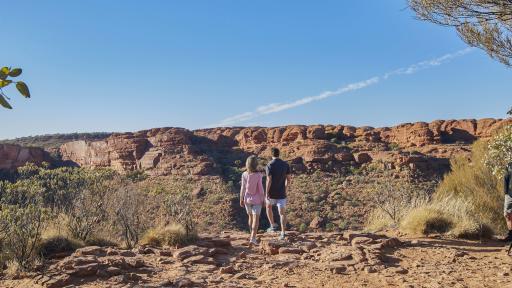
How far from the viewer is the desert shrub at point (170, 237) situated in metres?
7.33

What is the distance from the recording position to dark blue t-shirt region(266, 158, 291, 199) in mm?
7582

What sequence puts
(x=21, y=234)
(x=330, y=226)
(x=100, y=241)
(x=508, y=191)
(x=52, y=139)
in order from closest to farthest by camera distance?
1. (x=21, y=234)
2. (x=508, y=191)
3. (x=100, y=241)
4. (x=330, y=226)
5. (x=52, y=139)

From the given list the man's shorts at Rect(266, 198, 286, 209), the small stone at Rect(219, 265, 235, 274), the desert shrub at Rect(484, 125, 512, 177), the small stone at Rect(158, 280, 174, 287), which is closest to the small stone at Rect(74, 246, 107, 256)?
the small stone at Rect(158, 280, 174, 287)

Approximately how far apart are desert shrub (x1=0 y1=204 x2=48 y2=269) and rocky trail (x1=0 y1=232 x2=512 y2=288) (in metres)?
0.37

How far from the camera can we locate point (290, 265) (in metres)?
5.91

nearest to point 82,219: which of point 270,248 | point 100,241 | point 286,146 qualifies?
point 100,241

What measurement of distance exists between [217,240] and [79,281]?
7.97 ft

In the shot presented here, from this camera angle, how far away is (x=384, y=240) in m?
7.03

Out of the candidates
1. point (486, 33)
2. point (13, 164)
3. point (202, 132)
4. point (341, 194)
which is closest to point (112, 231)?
point (486, 33)

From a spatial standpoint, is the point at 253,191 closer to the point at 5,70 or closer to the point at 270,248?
the point at 270,248

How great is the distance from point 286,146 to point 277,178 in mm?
44669

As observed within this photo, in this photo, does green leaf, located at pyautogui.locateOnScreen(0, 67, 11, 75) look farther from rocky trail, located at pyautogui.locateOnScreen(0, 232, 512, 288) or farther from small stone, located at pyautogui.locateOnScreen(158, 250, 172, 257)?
small stone, located at pyautogui.locateOnScreen(158, 250, 172, 257)

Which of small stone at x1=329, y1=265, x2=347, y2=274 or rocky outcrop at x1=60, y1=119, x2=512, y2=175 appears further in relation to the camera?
rocky outcrop at x1=60, y1=119, x2=512, y2=175

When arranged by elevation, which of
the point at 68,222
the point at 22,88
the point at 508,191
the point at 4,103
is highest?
the point at 22,88
